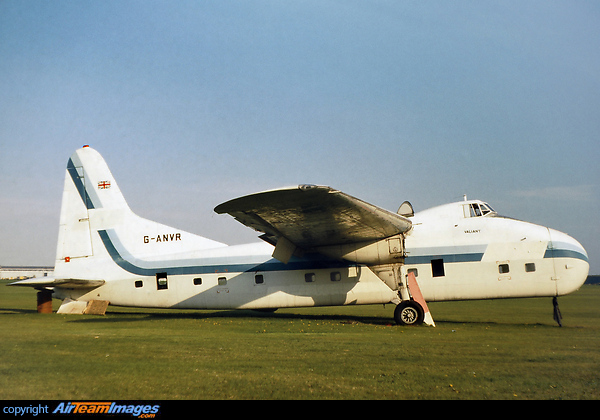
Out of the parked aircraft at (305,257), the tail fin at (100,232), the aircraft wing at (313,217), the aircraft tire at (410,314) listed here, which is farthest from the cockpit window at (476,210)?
the tail fin at (100,232)

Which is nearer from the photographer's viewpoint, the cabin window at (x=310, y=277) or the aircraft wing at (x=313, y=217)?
the aircraft wing at (x=313, y=217)

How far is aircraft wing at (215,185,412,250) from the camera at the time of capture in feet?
31.1

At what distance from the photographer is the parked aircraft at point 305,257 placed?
12.0 metres

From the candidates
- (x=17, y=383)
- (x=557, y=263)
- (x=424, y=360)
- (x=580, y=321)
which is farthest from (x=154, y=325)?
(x=580, y=321)

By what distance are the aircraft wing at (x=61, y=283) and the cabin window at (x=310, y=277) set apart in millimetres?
7388

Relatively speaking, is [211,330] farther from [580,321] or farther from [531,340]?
[580,321]

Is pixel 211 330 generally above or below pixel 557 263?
below

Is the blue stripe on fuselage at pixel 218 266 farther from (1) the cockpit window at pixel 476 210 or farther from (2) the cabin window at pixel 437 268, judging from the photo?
(1) the cockpit window at pixel 476 210

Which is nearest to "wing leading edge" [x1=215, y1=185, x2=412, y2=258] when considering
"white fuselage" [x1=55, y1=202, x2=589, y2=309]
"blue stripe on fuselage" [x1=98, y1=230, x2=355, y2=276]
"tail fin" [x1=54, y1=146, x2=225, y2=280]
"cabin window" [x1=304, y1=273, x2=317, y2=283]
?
"blue stripe on fuselage" [x1=98, y1=230, x2=355, y2=276]

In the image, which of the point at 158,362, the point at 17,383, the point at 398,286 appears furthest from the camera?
the point at 398,286

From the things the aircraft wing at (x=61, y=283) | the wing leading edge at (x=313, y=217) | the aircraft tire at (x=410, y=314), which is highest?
the wing leading edge at (x=313, y=217)

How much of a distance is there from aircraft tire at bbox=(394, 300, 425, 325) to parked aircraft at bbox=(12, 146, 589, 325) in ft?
0.09

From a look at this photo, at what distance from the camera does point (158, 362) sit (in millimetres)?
6414

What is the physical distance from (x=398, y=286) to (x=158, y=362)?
810 cm
